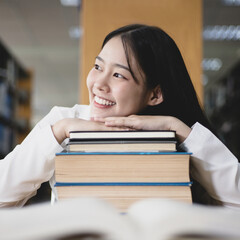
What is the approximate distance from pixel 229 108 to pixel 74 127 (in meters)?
4.61

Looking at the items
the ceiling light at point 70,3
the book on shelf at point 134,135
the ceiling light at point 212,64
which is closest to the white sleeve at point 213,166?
the book on shelf at point 134,135

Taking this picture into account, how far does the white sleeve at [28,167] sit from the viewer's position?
81cm

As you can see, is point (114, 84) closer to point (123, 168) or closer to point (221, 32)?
point (123, 168)

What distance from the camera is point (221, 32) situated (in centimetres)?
564

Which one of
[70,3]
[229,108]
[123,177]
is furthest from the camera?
[229,108]

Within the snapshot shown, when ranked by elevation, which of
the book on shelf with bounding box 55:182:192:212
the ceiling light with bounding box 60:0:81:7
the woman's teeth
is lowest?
the book on shelf with bounding box 55:182:192:212

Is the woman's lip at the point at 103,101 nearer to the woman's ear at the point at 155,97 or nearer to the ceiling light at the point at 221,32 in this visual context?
the woman's ear at the point at 155,97

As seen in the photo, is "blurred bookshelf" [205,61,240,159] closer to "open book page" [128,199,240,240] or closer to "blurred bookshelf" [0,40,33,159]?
"blurred bookshelf" [0,40,33,159]

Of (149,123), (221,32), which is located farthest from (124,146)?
(221,32)

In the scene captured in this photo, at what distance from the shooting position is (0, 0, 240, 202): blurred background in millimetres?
4238

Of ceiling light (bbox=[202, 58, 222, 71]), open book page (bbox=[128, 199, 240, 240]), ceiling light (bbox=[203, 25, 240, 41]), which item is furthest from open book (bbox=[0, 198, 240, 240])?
ceiling light (bbox=[202, 58, 222, 71])

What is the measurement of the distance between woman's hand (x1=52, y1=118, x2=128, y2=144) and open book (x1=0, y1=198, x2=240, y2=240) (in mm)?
482

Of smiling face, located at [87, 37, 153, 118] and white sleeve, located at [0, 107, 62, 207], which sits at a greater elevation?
smiling face, located at [87, 37, 153, 118]

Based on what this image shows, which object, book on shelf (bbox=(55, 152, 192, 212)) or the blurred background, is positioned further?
the blurred background
